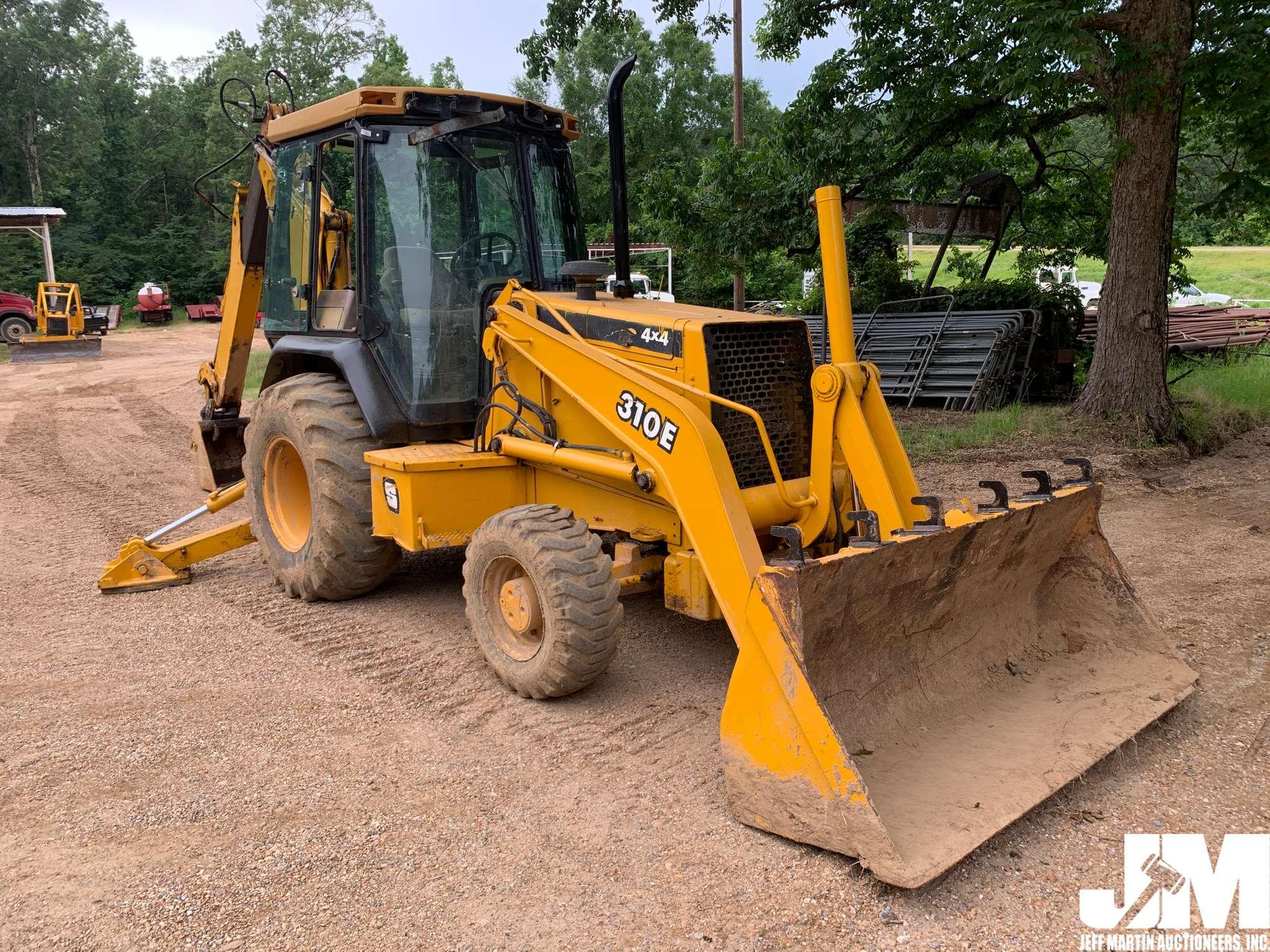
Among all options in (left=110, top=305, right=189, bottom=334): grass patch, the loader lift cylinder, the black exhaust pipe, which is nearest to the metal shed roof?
(left=110, top=305, right=189, bottom=334): grass patch

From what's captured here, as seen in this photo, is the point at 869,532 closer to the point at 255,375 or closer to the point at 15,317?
the point at 255,375

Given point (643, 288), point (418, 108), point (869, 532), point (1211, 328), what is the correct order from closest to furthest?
point (869, 532), point (418, 108), point (1211, 328), point (643, 288)

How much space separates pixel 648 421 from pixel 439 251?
178 centimetres

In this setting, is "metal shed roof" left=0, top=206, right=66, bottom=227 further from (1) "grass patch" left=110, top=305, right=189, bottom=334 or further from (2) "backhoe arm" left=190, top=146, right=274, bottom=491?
(2) "backhoe arm" left=190, top=146, right=274, bottom=491

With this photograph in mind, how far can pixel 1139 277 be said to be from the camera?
1031 cm

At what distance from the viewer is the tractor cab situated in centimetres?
535

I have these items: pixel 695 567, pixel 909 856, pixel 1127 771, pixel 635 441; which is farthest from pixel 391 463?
pixel 1127 771

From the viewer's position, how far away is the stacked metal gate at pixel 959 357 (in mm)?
12539

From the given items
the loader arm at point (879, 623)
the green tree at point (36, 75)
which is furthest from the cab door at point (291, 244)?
the green tree at point (36, 75)

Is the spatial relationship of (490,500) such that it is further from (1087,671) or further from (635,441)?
(1087,671)

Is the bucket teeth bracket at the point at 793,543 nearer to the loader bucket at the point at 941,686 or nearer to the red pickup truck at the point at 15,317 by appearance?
the loader bucket at the point at 941,686

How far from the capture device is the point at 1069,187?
1443 cm

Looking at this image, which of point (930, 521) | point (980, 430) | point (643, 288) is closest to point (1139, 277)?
point (980, 430)

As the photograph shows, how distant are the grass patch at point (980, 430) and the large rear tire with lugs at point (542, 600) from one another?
20.4 ft
